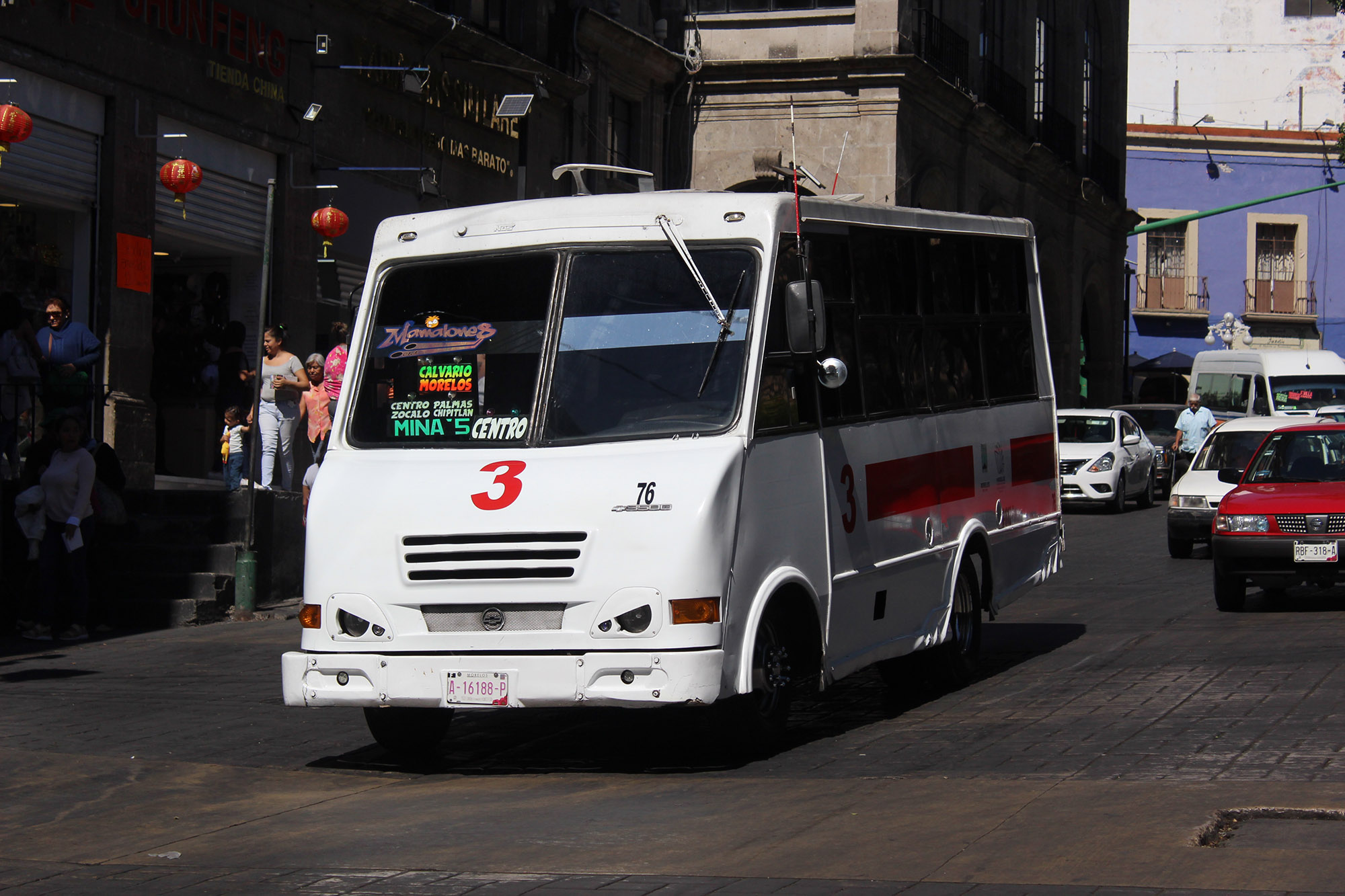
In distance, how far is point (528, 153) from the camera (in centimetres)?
2578

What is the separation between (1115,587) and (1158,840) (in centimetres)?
1124

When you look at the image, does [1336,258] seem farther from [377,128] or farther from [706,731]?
[706,731]

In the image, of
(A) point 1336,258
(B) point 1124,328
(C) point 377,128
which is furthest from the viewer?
(A) point 1336,258

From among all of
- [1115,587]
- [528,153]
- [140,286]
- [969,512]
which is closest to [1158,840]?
[969,512]

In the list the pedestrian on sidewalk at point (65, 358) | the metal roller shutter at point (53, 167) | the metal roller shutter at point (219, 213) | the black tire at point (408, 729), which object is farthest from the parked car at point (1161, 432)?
the black tire at point (408, 729)

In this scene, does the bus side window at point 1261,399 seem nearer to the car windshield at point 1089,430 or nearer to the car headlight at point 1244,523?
the car windshield at point 1089,430

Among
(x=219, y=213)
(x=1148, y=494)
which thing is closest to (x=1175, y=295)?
(x=1148, y=494)

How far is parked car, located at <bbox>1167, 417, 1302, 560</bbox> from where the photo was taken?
20125 mm

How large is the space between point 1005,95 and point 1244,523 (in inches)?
992

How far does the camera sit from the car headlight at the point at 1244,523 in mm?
14844

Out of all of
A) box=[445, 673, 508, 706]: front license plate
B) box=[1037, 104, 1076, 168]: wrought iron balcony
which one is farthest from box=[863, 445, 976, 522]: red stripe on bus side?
box=[1037, 104, 1076, 168]: wrought iron balcony

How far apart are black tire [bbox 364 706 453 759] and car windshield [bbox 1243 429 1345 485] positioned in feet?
29.9

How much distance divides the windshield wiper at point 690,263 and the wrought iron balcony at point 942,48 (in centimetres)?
2443

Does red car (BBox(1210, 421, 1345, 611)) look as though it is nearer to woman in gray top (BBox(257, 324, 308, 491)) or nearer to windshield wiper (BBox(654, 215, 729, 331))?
windshield wiper (BBox(654, 215, 729, 331))
